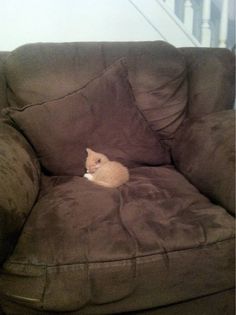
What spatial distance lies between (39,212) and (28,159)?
0.74 ft

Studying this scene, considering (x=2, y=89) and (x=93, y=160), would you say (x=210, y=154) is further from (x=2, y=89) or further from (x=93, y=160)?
(x=2, y=89)

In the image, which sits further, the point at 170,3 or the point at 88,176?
the point at 170,3

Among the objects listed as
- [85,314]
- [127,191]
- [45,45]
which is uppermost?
[45,45]

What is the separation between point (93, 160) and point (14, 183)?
0.33 metres

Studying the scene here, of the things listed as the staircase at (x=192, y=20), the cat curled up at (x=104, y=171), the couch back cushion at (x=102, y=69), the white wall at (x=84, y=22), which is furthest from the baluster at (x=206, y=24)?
the cat curled up at (x=104, y=171)

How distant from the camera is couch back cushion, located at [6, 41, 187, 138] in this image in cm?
125

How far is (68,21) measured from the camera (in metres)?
1.53

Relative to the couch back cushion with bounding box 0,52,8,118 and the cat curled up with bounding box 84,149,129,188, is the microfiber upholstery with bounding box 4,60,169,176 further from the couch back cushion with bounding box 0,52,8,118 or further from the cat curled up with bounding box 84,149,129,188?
the couch back cushion with bounding box 0,52,8,118

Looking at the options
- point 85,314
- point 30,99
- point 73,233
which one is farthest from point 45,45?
point 85,314

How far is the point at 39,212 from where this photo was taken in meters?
0.93

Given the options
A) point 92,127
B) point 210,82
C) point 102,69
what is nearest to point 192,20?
point 210,82

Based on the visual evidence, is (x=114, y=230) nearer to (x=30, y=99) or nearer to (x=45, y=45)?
(x=30, y=99)

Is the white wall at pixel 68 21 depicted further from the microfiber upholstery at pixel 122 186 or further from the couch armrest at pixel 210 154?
the couch armrest at pixel 210 154

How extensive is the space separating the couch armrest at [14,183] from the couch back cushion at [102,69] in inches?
8.3
